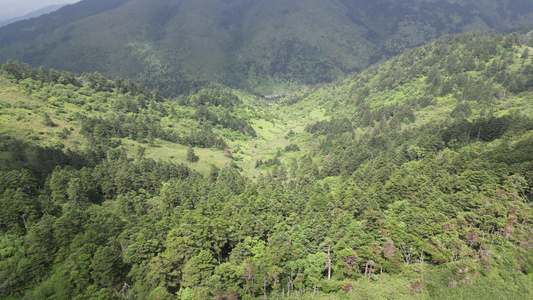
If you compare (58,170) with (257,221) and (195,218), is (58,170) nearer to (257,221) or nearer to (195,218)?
(195,218)

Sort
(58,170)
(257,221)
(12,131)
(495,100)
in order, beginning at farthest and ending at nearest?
1. (495,100)
2. (12,131)
3. (58,170)
4. (257,221)

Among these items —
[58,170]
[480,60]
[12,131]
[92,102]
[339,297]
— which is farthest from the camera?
[480,60]

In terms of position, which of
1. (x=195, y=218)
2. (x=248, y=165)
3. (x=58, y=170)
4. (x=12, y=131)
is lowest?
(x=248, y=165)

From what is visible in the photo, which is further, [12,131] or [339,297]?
[12,131]

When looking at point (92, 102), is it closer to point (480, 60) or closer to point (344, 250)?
point (344, 250)

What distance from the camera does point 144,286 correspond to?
149 ft

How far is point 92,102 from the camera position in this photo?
164m

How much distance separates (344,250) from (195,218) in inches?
1180

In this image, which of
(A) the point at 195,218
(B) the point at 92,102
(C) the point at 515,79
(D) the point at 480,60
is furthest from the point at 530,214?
(B) the point at 92,102

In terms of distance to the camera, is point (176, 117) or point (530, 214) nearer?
point (530, 214)

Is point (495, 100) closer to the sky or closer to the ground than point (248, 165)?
closer to the sky


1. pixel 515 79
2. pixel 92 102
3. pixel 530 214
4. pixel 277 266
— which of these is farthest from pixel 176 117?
pixel 515 79

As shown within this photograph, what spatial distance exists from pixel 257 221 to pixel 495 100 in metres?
160

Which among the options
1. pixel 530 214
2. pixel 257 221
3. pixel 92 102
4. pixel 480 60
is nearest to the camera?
pixel 530 214
